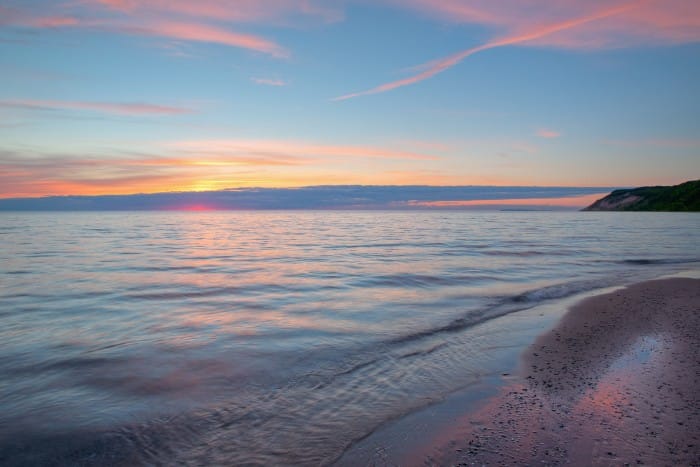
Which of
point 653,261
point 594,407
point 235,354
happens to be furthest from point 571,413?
point 653,261

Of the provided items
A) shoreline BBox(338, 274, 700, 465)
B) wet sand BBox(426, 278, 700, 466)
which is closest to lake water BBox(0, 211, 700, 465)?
shoreline BBox(338, 274, 700, 465)

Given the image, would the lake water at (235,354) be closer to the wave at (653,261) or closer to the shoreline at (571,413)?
the shoreline at (571,413)

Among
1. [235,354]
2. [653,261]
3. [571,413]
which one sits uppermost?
[571,413]

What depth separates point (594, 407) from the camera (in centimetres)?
569

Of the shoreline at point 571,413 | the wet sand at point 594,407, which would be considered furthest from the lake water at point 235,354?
the wet sand at point 594,407

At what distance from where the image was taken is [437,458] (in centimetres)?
464

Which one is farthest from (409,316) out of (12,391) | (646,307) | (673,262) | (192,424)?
(673,262)

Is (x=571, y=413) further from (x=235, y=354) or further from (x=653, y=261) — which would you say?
(x=653, y=261)

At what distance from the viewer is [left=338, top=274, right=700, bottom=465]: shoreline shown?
462 cm

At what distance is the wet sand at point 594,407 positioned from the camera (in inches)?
181

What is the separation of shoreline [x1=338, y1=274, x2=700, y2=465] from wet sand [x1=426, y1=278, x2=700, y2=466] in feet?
0.04

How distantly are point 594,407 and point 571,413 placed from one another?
0.39 meters

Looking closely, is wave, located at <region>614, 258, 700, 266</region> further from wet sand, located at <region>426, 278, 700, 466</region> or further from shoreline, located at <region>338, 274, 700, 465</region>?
shoreline, located at <region>338, 274, 700, 465</region>

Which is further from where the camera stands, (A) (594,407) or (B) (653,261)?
(B) (653,261)
